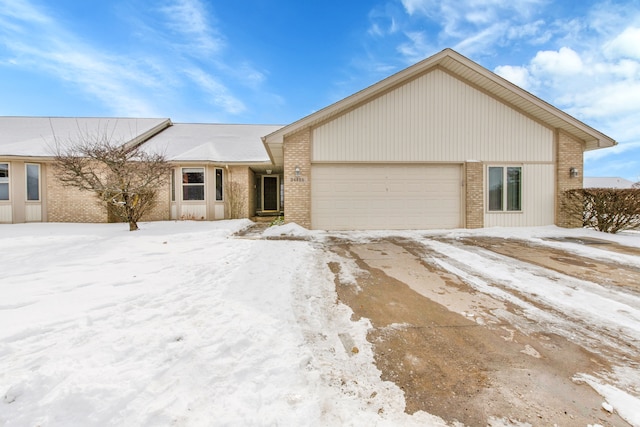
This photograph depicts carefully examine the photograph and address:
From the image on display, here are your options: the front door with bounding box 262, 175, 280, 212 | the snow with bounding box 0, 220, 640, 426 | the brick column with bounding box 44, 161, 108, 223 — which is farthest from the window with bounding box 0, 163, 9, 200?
the front door with bounding box 262, 175, 280, 212

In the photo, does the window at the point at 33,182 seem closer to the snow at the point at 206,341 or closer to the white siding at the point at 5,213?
the white siding at the point at 5,213

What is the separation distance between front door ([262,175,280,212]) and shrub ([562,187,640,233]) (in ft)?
44.6

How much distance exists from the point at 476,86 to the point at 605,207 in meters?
5.68

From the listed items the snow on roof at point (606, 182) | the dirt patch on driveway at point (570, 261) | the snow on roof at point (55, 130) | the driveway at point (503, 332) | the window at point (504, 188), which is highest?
the snow on roof at point (55, 130)

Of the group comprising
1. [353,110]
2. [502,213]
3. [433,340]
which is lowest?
[433,340]

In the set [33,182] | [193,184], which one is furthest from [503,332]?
[33,182]

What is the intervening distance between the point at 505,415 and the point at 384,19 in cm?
1692

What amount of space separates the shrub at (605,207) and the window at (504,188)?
62.9 inches

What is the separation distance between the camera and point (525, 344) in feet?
7.75

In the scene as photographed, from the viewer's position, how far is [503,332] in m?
2.57

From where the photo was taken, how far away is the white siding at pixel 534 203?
9.51 m

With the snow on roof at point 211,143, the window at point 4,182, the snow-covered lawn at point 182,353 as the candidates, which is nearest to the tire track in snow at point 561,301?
the snow-covered lawn at point 182,353

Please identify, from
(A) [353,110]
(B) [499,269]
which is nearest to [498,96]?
(A) [353,110]

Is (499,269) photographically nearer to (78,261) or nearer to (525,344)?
(525,344)
